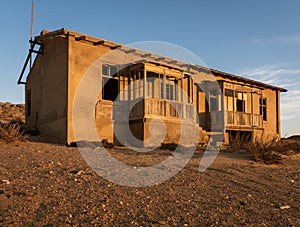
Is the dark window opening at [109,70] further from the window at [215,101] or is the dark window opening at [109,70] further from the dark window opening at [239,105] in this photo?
the dark window opening at [239,105]

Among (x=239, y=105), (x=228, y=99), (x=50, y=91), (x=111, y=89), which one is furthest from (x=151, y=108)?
(x=239, y=105)

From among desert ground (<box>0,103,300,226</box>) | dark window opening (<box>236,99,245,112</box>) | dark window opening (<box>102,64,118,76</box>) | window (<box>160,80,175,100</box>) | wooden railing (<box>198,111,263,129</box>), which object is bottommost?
desert ground (<box>0,103,300,226</box>)

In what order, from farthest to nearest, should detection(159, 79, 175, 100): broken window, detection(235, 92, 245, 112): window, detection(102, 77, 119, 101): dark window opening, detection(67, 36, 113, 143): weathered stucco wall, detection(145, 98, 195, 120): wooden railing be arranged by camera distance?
1. detection(235, 92, 245, 112): window
2. detection(159, 79, 175, 100): broken window
3. detection(102, 77, 119, 101): dark window opening
4. detection(145, 98, 195, 120): wooden railing
5. detection(67, 36, 113, 143): weathered stucco wall

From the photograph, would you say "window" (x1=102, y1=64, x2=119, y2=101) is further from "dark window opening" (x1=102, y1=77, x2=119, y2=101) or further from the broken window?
the broken window

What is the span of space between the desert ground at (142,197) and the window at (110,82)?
23.8 feet

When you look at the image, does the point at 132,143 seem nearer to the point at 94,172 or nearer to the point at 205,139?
the point at 205,139

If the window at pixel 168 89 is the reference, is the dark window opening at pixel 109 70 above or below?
above

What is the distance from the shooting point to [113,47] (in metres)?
16.0

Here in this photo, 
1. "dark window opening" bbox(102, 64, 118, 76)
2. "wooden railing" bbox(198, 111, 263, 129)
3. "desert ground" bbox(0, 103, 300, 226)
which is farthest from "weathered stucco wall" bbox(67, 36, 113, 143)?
"wooden railing" bbox(198, 111, 263, 129)

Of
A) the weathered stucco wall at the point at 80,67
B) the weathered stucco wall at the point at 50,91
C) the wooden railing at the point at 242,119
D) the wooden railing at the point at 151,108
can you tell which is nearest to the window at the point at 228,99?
the wooden railing at the point at 242,119

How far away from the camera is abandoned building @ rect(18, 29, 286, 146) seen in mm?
14625

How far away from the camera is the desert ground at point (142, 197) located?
5.03m

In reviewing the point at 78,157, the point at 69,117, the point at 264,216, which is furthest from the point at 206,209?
the point at 69,117

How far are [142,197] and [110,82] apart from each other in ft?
35.2
